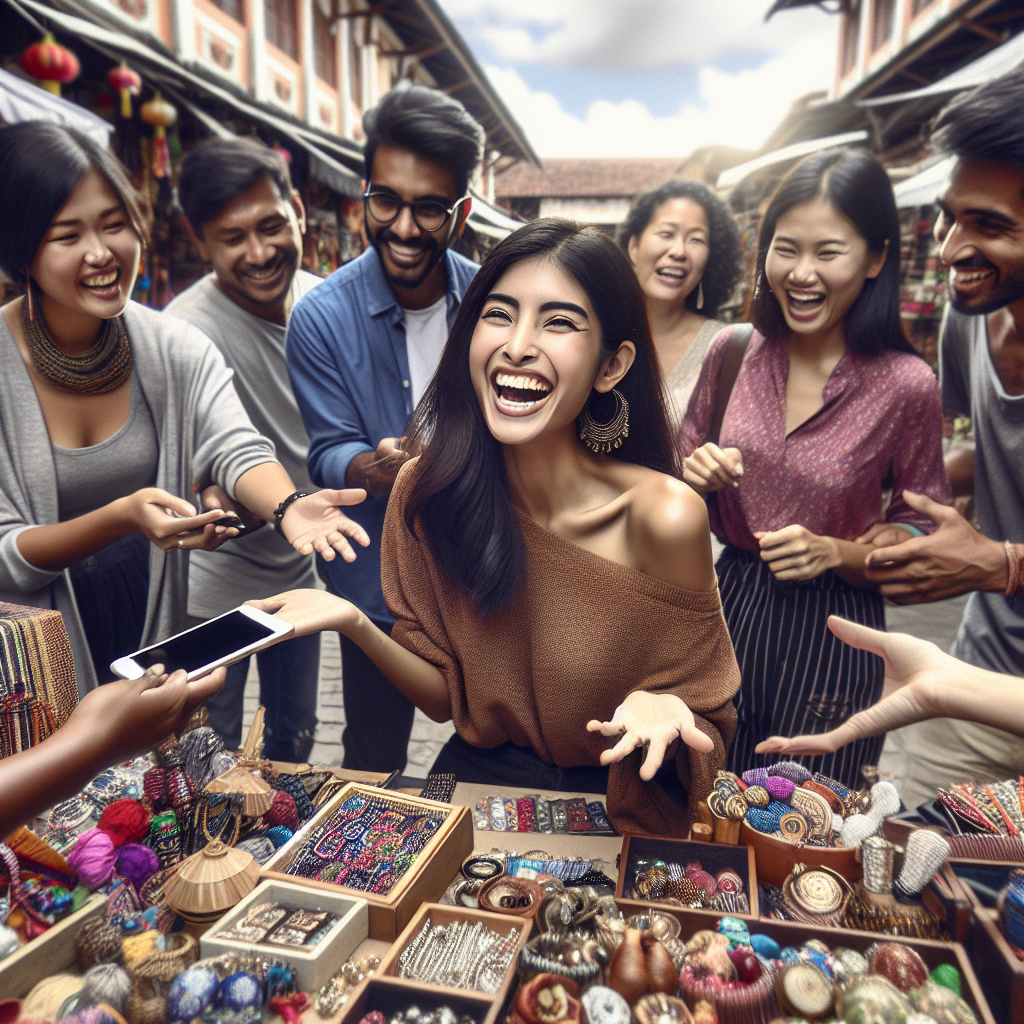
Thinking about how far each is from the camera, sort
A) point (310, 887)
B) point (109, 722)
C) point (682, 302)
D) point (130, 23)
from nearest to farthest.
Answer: point (109, 722) < point (310, 887) < point (682, 302) < point (130, 23)

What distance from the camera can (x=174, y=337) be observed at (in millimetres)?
2162

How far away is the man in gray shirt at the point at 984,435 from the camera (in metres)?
1.86

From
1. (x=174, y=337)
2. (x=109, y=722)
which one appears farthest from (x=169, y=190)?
(x=109, y=722)

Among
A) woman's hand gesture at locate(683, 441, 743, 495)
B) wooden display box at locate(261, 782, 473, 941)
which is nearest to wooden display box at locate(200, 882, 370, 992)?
wooden display box at locate(261, 782, 473, 941)

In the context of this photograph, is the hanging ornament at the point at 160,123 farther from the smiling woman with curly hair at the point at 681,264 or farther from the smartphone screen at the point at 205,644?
the smartphone screen at the point at 205,644

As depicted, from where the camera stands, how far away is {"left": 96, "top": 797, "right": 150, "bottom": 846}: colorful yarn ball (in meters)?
1.39

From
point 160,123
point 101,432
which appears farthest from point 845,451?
point 160,123

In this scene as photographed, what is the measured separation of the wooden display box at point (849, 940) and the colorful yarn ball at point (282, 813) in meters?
0.68

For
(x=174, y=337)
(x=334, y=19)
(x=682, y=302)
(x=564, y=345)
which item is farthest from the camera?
(x=334, y=19)

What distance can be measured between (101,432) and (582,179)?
29028mm

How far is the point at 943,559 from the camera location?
75.4 inches

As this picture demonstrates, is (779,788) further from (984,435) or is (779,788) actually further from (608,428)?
(984,435)

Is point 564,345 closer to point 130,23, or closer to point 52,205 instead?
point 52,205

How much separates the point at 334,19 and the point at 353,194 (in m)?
3.94
